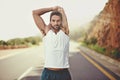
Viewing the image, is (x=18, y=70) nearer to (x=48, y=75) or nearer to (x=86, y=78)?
(x=86, y=78)

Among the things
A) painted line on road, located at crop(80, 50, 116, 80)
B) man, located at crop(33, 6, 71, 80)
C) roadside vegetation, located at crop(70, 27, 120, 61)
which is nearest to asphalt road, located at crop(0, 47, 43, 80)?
roadside vegetation, located at crop(70, 27, 120, 61)

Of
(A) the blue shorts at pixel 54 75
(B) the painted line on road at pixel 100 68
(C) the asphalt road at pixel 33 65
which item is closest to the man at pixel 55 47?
(A) the blue shorts at pixel 54 75

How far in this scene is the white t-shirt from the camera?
5121 millimetres

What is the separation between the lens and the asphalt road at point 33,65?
7246 mm

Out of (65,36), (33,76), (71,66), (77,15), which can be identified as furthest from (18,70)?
(65,36)

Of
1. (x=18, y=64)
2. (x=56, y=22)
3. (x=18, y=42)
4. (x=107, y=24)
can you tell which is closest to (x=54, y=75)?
(x=56, y=22)

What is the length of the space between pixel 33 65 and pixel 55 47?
7.56 ft

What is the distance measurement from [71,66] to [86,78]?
574 millimetres

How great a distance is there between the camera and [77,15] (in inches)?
304

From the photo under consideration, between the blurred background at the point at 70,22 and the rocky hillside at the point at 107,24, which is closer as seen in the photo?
the blurred background at the point at 70,22

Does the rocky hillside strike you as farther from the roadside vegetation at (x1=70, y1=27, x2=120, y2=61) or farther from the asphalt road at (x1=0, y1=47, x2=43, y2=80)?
the asphalt road at (x1=0, y1=47, x2=43, y2=80)

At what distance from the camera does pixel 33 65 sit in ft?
24.3

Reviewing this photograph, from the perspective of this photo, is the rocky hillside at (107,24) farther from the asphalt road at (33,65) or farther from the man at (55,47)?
the man at (55,47)

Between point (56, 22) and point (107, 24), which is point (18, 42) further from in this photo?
point (56, 22)
